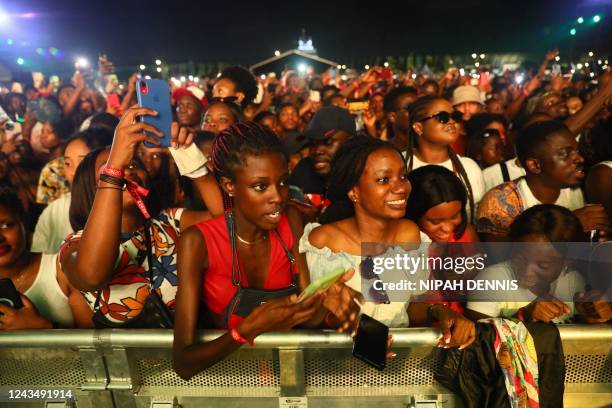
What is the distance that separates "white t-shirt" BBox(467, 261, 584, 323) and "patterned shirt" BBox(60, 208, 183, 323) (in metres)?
1.56

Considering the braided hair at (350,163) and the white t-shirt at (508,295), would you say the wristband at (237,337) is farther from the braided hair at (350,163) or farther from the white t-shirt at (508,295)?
the white t-shirt at (508,295)

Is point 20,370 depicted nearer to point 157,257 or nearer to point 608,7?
point 157,257

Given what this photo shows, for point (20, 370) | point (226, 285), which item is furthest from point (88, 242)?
point (20, 370)

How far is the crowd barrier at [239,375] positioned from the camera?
5.39ft

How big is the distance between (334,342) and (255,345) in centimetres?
33

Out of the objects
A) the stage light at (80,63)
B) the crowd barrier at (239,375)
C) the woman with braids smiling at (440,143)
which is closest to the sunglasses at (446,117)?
the woman with braids smiling at (440,143)

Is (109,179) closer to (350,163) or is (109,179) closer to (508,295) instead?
(350,163)

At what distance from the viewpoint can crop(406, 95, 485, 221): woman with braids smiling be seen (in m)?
3.25

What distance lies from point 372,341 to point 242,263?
692mm

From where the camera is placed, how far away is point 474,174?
3.34m

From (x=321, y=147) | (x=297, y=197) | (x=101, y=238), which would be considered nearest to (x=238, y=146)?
(x=101, y=238)

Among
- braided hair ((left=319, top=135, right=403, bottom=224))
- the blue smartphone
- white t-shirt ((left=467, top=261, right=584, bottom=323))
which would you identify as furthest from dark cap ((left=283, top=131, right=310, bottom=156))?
white t-shirt ((left=467, top=261, right=584, bottom=323))

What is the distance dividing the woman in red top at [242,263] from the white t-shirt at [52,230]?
1.72m

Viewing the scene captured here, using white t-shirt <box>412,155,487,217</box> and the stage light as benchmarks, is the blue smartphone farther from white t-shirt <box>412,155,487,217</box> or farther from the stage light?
the stage light
